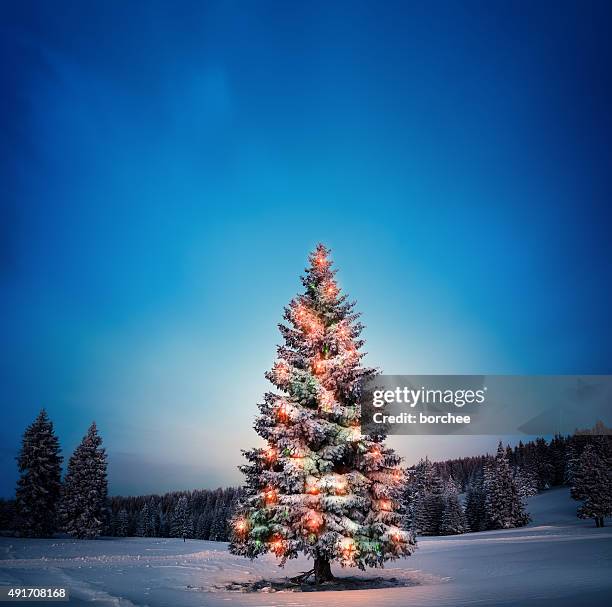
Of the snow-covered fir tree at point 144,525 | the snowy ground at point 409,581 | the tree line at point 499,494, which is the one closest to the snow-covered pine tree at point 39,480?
the snowy ground at point 409,581

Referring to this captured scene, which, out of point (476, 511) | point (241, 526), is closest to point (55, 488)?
point (241, 526)

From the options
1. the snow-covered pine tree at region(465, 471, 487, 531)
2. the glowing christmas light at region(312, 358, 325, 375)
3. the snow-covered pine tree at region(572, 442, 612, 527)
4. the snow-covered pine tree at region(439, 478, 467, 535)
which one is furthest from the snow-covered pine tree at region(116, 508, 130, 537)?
the glowing christmas light at region(312, 358, 325, 375)

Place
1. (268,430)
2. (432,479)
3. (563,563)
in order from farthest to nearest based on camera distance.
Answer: (432,479), (563,563), (268,430)

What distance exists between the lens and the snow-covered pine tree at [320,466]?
1478 cm

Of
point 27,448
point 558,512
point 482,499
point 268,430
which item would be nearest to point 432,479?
point 482,499

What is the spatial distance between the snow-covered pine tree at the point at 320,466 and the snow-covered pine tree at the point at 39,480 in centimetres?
4210

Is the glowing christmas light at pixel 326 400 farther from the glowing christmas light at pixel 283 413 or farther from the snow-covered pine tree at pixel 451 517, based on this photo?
the snow-covered pine tree at pixel 451 517

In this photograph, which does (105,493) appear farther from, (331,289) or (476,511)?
(476,511)

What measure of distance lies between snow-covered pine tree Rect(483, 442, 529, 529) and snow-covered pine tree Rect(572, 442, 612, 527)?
34.4 feet

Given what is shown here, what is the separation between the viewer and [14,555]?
103ft

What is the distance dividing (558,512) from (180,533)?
74327 millimetres

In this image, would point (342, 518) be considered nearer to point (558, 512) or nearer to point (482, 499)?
point (482, 499)

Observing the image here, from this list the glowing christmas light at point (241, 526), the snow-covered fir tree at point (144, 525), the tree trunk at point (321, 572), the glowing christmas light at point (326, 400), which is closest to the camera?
the glowing christmas light at point (241, 526)

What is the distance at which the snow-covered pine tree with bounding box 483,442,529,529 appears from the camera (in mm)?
66688
